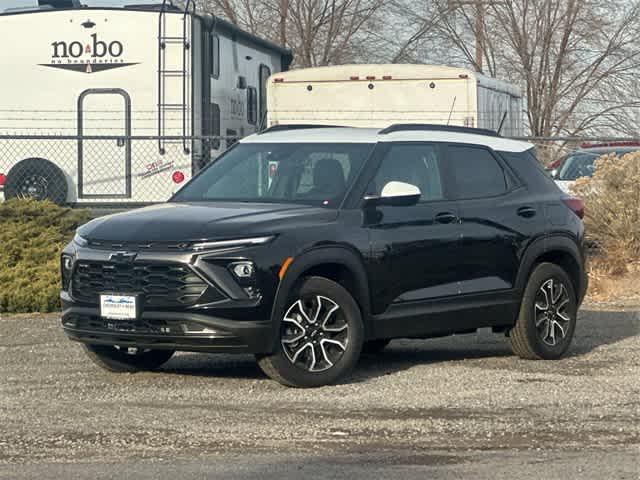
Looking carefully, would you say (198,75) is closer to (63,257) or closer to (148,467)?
(63,257)

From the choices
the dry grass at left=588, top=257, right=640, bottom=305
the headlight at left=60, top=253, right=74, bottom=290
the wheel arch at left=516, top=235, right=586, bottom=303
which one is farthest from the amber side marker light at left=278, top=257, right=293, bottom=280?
the dry grass at left=588, top=257, right=640, bottom=305

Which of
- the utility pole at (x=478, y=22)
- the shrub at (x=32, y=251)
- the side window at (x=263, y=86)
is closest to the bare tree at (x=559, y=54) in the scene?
the utility pole at (x=478, y=22)

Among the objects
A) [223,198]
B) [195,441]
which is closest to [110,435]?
[195,441]

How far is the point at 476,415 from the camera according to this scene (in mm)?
8617

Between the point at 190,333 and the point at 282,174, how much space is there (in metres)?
1.72

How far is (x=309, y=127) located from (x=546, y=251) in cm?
201

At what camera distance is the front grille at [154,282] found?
358 inches

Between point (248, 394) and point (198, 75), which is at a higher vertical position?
point (198, 75)

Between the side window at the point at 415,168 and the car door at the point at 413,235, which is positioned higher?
the side window at the point at 415,168

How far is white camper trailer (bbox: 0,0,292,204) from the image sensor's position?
766 inches

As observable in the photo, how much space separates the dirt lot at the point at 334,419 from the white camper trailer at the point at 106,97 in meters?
8.09

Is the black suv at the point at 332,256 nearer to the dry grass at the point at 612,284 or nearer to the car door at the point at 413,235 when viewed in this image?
the car door at the point at 413,235

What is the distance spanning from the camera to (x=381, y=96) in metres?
20.4

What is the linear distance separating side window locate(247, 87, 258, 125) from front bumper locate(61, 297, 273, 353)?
13.4 meters
